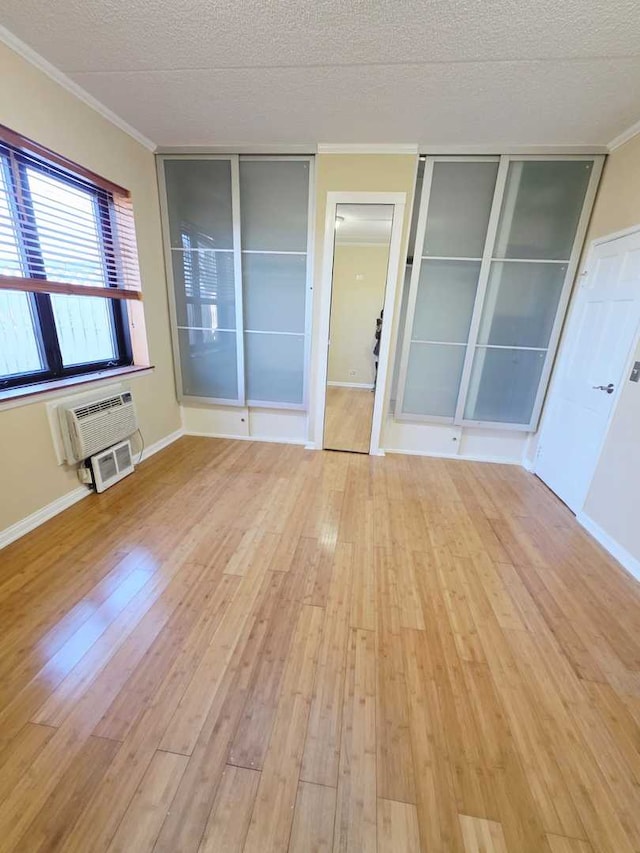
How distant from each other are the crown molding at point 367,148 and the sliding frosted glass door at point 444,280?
0.24 metres

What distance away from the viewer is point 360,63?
1.86 meters

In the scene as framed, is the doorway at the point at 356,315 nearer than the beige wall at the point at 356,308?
Yes

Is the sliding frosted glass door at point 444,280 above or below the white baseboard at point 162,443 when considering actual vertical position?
above

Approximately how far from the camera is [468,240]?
2.98m

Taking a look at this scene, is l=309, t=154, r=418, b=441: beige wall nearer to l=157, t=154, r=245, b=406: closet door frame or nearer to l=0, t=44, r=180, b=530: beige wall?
l=157, t=154, r=245, b=406: closet door frame

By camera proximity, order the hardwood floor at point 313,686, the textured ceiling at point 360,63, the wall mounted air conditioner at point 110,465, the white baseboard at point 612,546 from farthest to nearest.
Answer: the wall mounted air conditioner at point 110,465, the white baseboard at point 612,546, the textured ceiling at point 360,63, the hardwood floor at point 313,686

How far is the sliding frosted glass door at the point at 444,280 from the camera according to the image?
2850 mm

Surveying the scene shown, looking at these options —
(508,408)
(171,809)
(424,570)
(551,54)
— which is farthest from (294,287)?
(171,809)

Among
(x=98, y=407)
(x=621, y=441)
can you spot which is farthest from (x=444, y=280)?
(x=98, y=407)

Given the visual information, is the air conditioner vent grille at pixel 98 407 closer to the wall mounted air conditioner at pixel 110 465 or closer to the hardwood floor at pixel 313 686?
the wall mounted air conditioner at pixel 110 465

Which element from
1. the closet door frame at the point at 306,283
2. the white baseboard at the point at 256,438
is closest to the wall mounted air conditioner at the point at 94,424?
the white baseboard at the point at 256,438

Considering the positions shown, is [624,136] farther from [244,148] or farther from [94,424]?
[94,424]

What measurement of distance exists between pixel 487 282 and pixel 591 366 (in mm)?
1110

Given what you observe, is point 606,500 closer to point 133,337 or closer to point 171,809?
point 171,809
